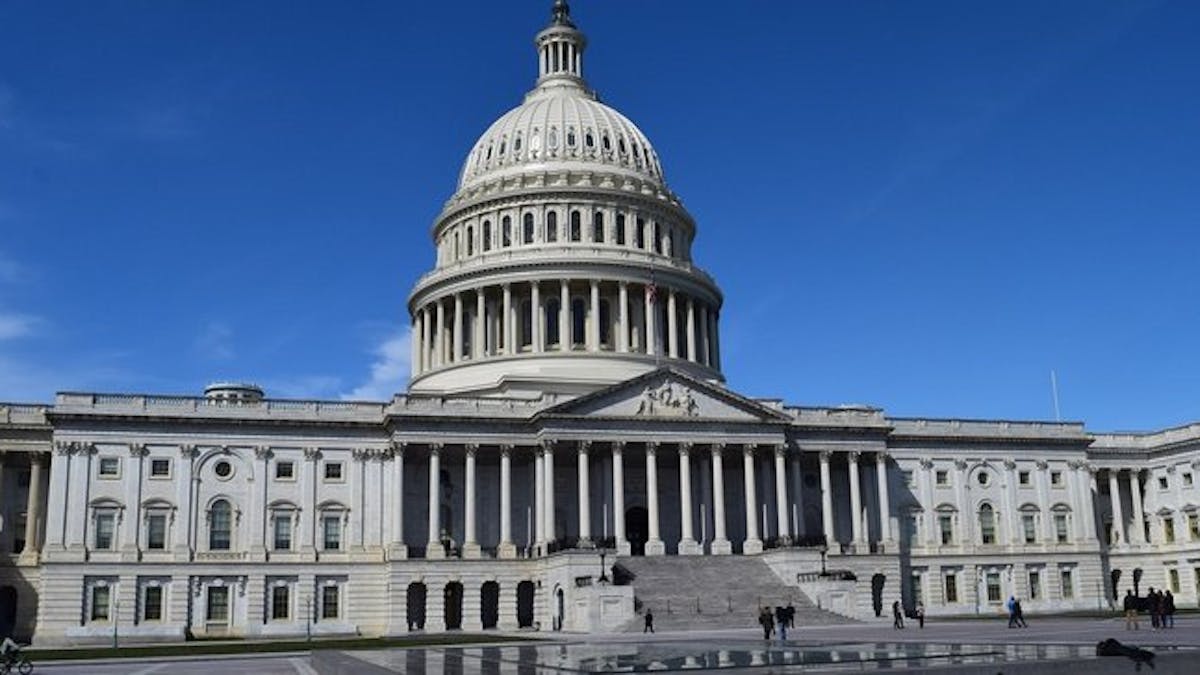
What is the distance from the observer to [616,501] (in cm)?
8006

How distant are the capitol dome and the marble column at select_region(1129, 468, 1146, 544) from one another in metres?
35.8

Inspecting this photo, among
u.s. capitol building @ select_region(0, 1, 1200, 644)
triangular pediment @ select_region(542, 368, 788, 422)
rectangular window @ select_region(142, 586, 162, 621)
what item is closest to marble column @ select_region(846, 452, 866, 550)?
u.s. capitol building @ select_region(0, 1, 1200, 644)

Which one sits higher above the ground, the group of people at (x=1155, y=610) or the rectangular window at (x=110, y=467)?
the rectangular window at (x=110, y=467)

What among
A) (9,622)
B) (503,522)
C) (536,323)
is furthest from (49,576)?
(536,323)

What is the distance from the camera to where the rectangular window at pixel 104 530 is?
76.1 m

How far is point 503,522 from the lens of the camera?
80.0 m

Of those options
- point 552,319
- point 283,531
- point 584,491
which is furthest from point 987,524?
point 283,531

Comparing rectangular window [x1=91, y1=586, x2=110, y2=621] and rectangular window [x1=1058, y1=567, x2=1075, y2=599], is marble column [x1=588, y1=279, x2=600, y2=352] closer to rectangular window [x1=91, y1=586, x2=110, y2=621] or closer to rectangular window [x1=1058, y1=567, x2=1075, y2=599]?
rectangular window [x1=91, y1=586, x2=110, y2=621]

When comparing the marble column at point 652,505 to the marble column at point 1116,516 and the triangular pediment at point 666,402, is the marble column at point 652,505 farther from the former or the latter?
the marble column at point 1116,516

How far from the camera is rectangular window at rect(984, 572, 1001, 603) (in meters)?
92.6

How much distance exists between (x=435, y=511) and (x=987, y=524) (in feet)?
143

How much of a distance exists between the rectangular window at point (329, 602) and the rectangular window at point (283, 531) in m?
3.71

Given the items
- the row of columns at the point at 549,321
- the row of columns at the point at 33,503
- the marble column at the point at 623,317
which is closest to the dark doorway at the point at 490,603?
the row of columns at the point at 549,321

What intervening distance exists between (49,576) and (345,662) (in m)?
52.7
